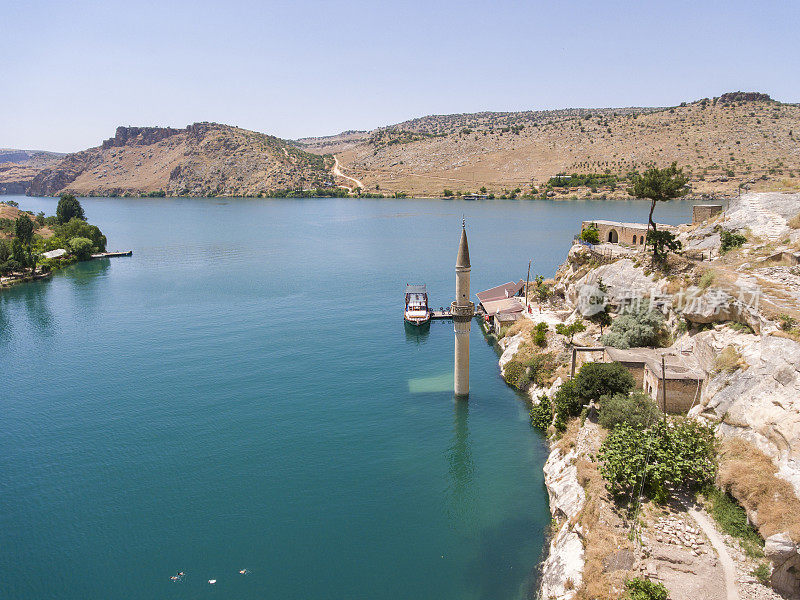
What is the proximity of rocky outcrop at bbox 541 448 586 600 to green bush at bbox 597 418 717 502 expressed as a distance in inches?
63.0

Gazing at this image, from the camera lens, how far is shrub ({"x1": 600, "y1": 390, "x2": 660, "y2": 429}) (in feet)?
60.0

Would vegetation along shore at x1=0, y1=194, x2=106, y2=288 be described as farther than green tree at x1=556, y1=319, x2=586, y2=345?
Yes

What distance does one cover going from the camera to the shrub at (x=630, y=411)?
1830 centimetres

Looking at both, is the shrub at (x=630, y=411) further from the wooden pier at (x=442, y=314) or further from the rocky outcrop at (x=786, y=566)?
the wooden pier at (x=442, y=314)

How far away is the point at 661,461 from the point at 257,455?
52.7 feet

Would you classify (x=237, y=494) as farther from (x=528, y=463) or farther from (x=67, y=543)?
(x=528, y=463)

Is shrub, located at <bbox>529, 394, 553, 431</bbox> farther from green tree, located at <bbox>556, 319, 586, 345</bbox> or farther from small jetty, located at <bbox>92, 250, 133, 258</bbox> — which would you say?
small jetty, located at <bbox>92, 250, 133, 258</bbox>

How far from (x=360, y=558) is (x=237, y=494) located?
607cm

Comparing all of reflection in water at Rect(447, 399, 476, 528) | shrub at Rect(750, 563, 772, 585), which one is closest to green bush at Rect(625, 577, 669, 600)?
shrub at Rect(750, 563, 772, 585)

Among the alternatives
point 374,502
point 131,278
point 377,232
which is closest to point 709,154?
point 377,232

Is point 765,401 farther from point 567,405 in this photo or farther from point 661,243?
point 661,243

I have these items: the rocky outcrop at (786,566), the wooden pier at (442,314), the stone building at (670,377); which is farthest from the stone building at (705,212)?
the rocky outcrop at (786,566)

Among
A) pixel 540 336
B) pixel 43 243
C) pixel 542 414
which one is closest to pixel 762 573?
pixel 542 414

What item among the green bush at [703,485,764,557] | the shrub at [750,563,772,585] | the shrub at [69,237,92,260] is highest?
the shrub at [69,237,92,260]
